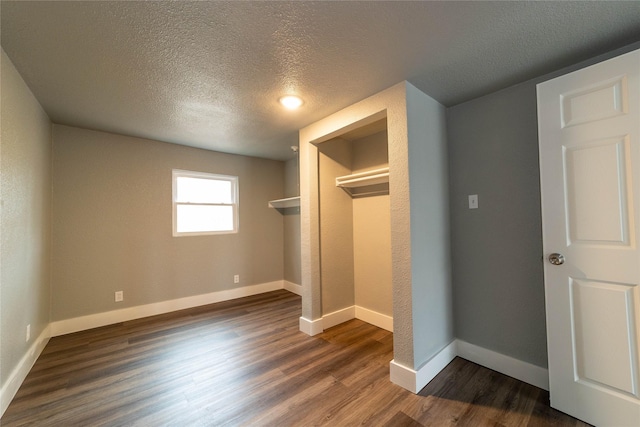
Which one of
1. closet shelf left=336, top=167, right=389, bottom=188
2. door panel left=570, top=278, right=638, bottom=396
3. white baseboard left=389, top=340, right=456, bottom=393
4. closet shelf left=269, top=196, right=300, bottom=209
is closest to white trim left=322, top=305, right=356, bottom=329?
white baseboard left=389, top=340, right=456, bottom=393

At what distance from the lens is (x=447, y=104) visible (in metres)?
2.38

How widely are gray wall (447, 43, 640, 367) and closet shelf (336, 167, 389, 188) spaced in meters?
0.64

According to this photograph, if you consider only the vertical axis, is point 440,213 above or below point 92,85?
below

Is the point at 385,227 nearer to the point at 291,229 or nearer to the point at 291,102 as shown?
the point at 291,102

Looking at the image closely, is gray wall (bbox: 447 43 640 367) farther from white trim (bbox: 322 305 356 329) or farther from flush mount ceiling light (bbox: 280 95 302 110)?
flush mount ceiling light (bbox: 280 95 302 110)

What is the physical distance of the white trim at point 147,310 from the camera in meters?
2.91

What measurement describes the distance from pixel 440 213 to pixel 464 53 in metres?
1.23

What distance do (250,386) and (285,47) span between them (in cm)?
241

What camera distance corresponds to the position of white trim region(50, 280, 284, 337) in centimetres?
291

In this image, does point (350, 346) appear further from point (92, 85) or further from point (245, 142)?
point (92, 85)

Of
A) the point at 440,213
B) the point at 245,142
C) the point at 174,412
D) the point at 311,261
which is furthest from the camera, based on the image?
the point at 245,142

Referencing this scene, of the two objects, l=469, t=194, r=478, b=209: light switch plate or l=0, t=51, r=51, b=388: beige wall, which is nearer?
l=0, t=51, r=51, b=388: beige wall

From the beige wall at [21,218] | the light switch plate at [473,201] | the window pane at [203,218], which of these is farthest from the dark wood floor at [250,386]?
the window pane at [203,218]

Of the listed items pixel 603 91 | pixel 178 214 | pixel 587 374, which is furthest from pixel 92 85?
pixel 587 374
